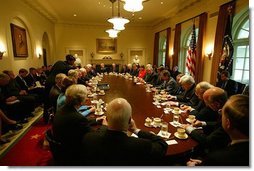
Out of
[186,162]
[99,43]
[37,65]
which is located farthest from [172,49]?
[186,162]

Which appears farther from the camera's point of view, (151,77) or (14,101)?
(151,77)

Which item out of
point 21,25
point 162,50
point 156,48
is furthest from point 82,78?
point 162,50

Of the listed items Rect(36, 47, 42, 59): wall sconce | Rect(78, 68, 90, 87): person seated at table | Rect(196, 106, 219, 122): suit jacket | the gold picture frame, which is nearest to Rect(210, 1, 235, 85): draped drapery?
Rect(196, 106, 219, 122): suit jacket

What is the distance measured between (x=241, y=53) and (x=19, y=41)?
703cm

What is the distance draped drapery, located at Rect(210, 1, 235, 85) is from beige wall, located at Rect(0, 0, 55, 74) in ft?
20.4

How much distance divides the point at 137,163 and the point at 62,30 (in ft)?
37.1

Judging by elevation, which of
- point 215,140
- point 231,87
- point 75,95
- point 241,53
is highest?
point 241,53

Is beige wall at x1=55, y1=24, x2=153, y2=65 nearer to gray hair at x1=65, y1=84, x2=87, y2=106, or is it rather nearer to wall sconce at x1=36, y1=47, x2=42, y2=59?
wall sconce at x1=36, y1=47, x2=42, y2=59

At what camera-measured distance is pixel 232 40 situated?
4.98 m

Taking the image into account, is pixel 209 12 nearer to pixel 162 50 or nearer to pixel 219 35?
pixel 219 35

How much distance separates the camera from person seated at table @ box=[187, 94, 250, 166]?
1089 mm

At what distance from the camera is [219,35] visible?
5273mm

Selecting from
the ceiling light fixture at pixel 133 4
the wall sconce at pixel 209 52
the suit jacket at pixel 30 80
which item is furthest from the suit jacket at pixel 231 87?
the suit jacket at pixel 30 80

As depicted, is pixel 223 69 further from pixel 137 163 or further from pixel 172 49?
pixel 137 163
